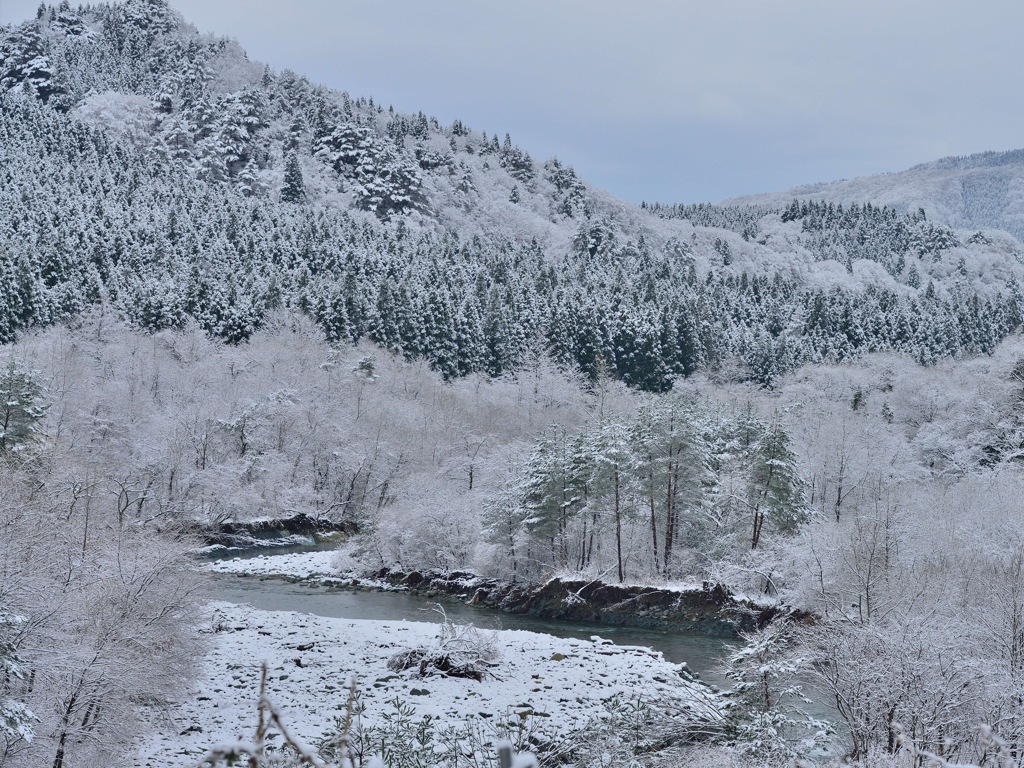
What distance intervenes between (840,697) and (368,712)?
11.3 meters

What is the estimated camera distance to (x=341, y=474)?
6656 cm

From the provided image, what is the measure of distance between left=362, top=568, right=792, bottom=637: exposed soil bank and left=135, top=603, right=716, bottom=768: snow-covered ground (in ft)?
29.0

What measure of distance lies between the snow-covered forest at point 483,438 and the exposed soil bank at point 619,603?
157cm

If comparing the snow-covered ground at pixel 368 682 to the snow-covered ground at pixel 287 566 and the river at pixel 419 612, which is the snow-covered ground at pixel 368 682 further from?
the snow-covered ground at pixel 287 566

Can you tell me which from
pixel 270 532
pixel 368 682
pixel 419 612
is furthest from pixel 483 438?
pixel 368 682

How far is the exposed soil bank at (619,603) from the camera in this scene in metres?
37.0

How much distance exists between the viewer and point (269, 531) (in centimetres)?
5738

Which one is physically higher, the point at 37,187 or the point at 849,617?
the point at 37,187

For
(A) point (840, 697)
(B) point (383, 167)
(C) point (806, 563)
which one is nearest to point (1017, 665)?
(A) point (840, 697)

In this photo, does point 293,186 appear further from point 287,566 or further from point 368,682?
point 368,682

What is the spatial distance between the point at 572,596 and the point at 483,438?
1226 inches

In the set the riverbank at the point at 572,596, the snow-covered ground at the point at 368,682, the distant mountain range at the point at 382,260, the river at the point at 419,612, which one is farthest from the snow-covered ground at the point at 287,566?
the distant mountain range at the point at 382,260

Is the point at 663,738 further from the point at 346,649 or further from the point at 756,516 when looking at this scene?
the point at 756,516

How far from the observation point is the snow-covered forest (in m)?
16.7
